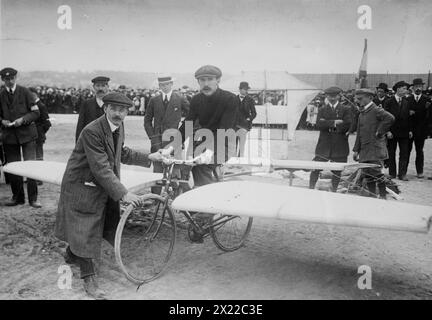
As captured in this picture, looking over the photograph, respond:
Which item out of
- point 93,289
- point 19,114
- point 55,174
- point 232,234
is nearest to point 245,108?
point 19,114

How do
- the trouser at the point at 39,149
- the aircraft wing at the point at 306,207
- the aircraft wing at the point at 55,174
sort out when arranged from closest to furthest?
1. the aircraft wing at the point at 306,207
2. the aircraft wing at the point at 55,174
3. the trouser at the point at 39,149

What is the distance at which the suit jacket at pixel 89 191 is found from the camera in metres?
3.04

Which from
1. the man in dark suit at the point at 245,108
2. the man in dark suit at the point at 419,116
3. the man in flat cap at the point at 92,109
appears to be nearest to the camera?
the man in flat cap at the point at 92,109

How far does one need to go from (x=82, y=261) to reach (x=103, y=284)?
12.0 inches

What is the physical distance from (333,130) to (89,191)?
4487 mm

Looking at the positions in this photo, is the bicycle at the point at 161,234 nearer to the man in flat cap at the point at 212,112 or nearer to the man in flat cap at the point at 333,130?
the man in flat cap at the point at 212,112

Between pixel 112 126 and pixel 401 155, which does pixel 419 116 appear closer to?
pixel 401 155

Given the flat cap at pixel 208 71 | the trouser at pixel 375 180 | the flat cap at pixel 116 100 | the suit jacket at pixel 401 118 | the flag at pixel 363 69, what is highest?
the flag at pixel 363 69

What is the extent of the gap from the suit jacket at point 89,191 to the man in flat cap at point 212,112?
1.30 metres

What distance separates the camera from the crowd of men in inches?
123

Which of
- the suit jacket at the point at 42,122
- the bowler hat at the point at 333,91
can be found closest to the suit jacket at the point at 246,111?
the bowler hat at the point at 333,91

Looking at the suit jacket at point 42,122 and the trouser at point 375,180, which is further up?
the suit jacket at point 42,122

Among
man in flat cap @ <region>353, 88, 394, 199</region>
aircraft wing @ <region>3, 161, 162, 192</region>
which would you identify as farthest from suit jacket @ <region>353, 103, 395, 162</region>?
aircraft wing @ <region>3, 161, 162, 192</region>

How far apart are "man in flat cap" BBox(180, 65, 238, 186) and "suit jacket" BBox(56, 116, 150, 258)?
1304 millimetres
